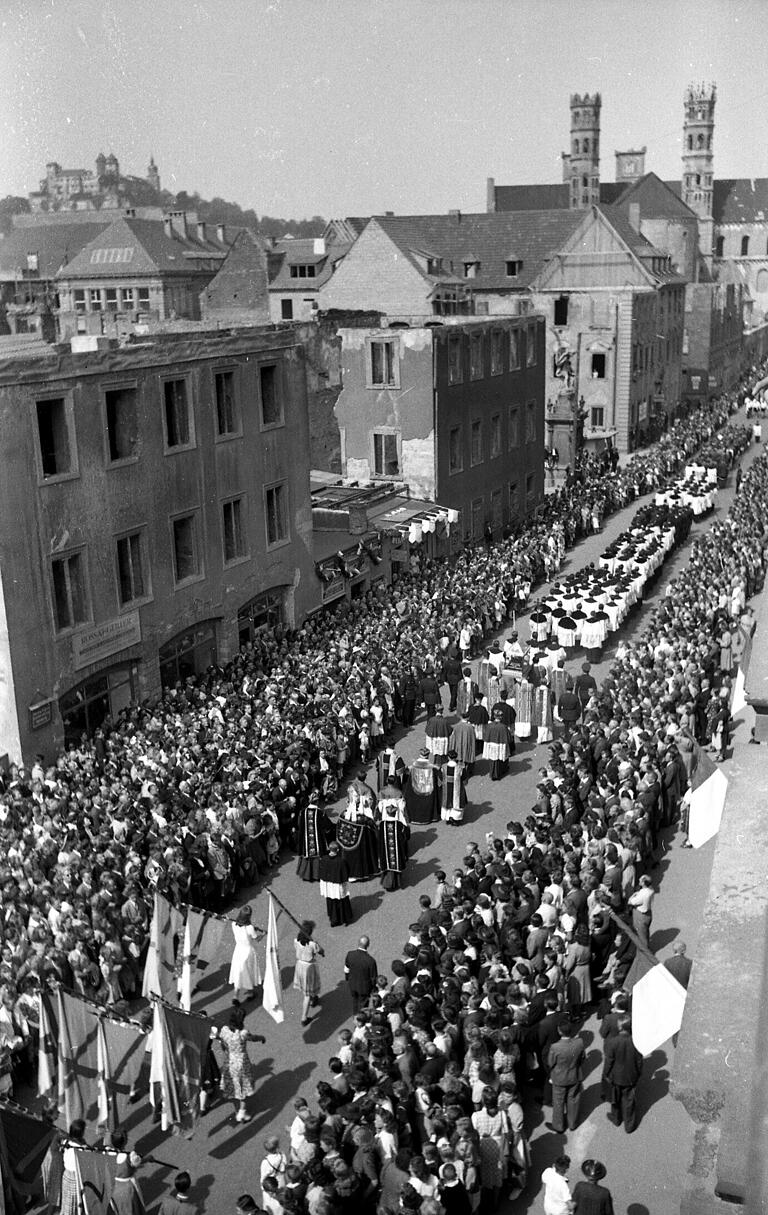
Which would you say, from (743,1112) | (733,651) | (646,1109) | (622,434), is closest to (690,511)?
(733,651)

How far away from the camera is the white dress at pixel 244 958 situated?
1611cm

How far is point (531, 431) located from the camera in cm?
5381

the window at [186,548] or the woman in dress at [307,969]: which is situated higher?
the window at [186,548]

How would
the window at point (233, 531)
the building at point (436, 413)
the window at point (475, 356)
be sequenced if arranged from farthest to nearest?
the window at point (475, 356) < the building at point (436, 413) < the window at point (233, 531)

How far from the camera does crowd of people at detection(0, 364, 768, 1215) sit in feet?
46.9

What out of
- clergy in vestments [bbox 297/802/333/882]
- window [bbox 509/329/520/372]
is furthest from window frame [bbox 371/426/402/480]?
clergy in vestments [bbox 297/802/333/882]

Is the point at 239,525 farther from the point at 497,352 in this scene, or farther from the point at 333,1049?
the point at 497,352

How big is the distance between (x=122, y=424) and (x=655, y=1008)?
1991 cm

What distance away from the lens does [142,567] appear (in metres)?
28.7

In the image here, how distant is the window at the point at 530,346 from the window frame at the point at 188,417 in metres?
25.5

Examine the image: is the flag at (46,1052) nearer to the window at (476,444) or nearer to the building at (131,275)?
the window at (476,444)

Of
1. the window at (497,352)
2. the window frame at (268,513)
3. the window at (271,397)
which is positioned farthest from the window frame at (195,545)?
the window at (497,352)

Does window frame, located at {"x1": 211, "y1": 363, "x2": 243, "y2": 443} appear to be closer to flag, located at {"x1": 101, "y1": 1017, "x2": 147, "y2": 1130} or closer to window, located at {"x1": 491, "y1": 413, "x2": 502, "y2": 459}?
window, located at {"x1": 491, "y1": 413, "x2": 502, "y2": 459}

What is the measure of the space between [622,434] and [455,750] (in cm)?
5042
